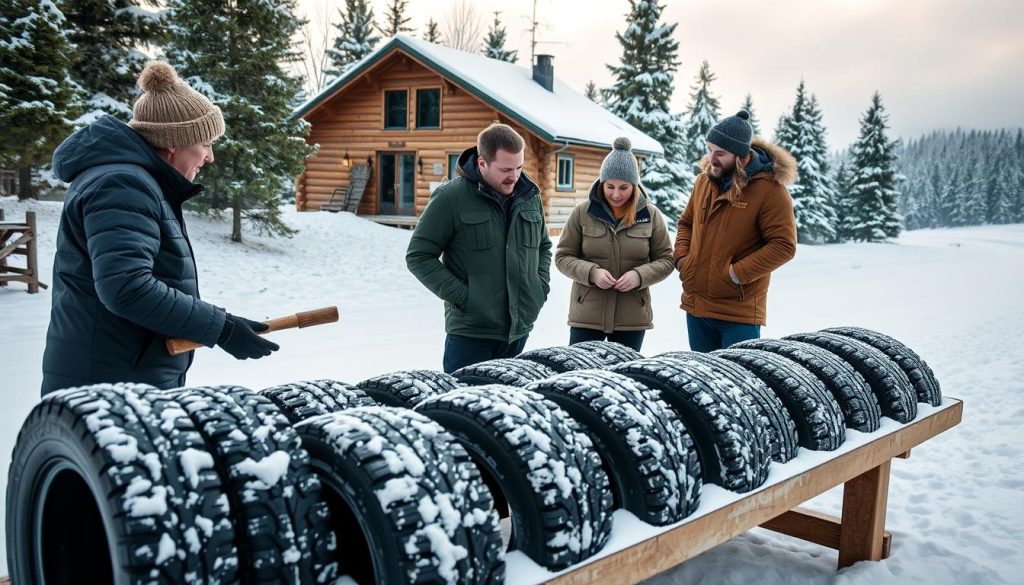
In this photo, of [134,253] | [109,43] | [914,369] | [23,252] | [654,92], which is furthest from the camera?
[654,92]

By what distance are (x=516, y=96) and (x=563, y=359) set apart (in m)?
20.9

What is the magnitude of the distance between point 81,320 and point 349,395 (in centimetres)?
90

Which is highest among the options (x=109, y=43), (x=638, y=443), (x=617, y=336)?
(x=109, y=43)

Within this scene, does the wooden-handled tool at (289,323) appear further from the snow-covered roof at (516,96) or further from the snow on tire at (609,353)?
the snow-covered roof at (516,96)

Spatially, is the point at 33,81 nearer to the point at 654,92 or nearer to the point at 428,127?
the point at 428,127

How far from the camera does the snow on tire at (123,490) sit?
58.9 inches

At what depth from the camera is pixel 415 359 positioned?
311 inches

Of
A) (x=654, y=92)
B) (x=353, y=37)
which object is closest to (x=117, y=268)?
(x=654, y=92)

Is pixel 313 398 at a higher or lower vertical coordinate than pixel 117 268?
lower

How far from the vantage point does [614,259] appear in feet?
15.7

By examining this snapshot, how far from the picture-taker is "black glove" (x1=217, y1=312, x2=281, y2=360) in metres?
2.57

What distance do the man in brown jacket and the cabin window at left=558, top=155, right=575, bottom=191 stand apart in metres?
19.9

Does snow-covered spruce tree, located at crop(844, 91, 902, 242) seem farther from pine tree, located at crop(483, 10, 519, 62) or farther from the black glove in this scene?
the black glove

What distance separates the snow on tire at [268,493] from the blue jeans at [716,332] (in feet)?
10.7
